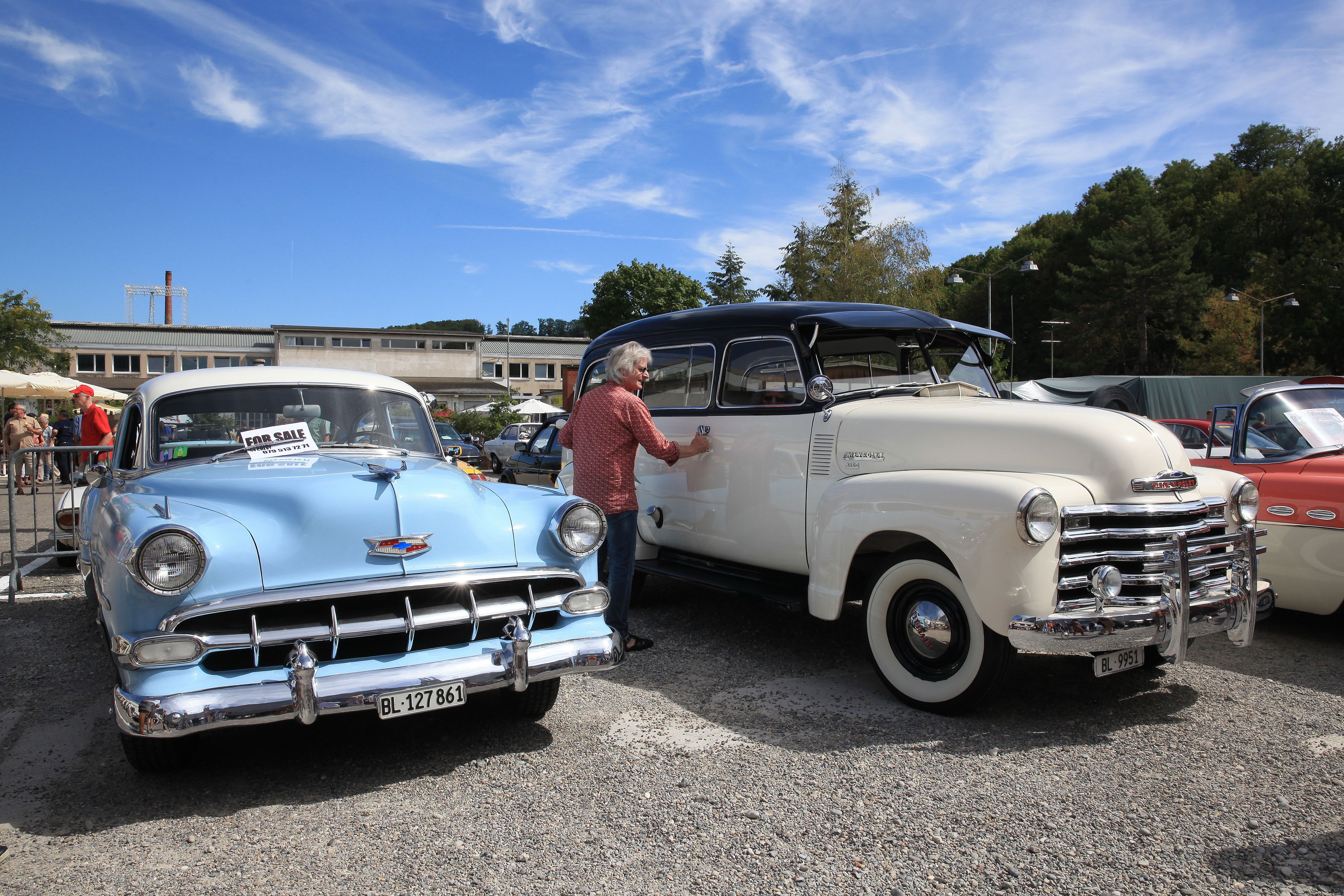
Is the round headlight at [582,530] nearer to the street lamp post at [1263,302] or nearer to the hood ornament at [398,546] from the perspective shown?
the hood ornament at [398,546]

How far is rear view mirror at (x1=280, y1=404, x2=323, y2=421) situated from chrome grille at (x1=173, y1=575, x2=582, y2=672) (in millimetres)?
1640

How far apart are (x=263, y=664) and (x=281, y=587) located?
30cm

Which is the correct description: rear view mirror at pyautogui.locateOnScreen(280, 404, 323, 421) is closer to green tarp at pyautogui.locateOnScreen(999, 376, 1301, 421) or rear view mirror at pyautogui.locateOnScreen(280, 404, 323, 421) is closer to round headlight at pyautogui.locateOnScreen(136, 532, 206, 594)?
round headlight at pyautogui.locateOnScreen(136, 532, 206, 594)

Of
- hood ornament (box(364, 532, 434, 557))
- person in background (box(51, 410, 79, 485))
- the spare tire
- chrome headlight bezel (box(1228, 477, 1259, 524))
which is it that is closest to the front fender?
chrome headlight bezel (box(1228, 477, 1259, 524))

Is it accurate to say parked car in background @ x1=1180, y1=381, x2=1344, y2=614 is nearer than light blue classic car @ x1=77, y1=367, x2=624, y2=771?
No

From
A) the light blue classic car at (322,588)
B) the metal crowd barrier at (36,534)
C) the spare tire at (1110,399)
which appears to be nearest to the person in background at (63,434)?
the metal crowd barrier at (36,534)

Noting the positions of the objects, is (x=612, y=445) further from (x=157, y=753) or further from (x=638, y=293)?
(x=638, y=293)

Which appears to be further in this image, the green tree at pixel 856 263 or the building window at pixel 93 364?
the building window at pixel 93 364

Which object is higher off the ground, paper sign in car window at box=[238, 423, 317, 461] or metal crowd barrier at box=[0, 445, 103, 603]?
paper sign in car window at box=[238, 423, 317, 461]

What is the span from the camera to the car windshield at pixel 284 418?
4.51 metres

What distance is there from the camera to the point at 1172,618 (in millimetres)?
3828

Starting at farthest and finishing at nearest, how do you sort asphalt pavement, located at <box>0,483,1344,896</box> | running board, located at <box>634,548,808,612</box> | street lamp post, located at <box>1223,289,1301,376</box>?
street lamp post, located at <box>1223,289,1301,376</box>, running board, located at <box>634,548,808,612</box>, asphalt pavement, located at <box>0,483,1344,896</box>

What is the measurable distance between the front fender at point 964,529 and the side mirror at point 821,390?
0.62 m

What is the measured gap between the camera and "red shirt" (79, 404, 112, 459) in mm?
11406
